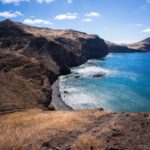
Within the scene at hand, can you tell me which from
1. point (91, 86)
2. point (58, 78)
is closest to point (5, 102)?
point (91, 86)

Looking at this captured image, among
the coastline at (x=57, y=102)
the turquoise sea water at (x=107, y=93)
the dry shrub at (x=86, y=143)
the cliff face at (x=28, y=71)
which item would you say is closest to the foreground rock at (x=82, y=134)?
the dry shrub at (x=86, y=143)

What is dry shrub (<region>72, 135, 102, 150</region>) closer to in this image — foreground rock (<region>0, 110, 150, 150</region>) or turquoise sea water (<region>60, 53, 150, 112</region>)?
foreground rock (<region>0, 110, 150, 150</region>)

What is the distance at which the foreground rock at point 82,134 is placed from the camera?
1198 inches

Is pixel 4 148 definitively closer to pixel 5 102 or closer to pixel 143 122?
pixel 143 122

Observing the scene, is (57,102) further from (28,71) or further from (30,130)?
(30,130)

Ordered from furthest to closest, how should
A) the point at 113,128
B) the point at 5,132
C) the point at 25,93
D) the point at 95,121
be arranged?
the point at 25,93, the point at 95,121, the point at 5,132, the point at 113,128

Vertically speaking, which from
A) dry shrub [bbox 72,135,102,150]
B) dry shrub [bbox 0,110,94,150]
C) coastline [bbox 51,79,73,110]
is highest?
dry shrub [bbox 72,135,102,150]

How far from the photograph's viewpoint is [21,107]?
225 feet

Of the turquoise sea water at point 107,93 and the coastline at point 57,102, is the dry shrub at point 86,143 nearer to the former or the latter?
the coastline at point 57,102

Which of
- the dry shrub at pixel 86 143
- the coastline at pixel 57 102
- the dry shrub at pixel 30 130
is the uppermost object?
the dry shrub at pixel 86 143

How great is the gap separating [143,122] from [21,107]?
39147 mm

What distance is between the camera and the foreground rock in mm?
30438

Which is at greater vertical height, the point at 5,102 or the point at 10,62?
the point at 10,62

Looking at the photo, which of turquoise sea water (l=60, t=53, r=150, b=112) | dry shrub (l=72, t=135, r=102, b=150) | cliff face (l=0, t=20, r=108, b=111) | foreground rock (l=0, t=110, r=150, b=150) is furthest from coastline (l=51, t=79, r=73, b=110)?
dry shrub (l=72, t=135, r=102, b=150)
